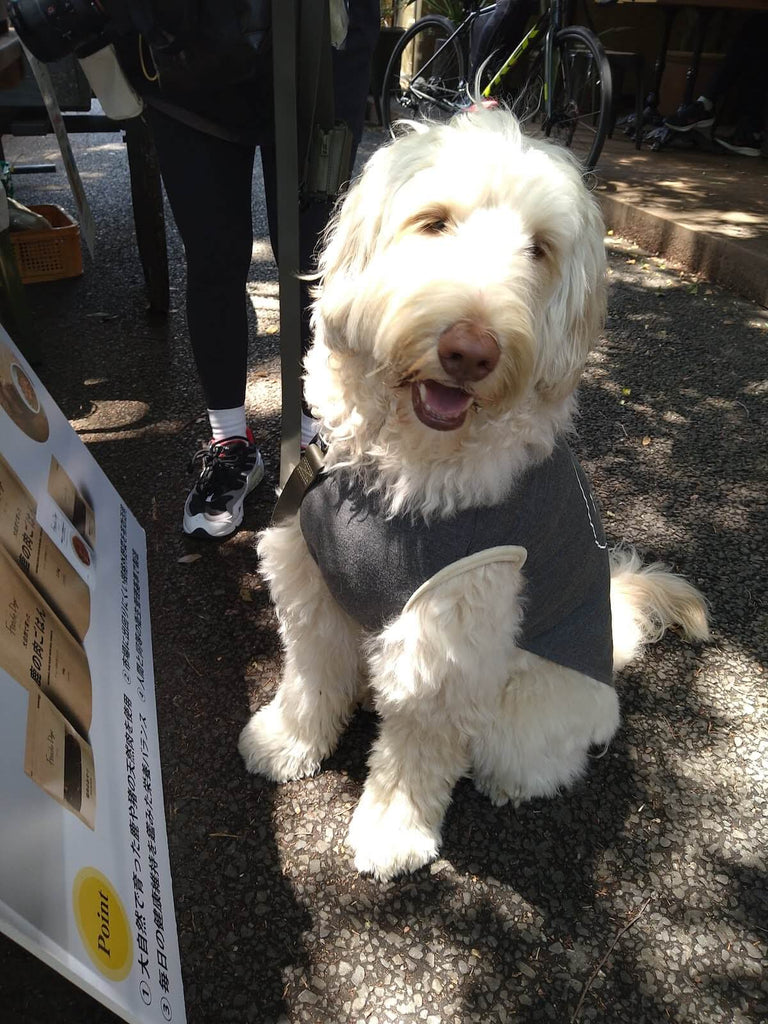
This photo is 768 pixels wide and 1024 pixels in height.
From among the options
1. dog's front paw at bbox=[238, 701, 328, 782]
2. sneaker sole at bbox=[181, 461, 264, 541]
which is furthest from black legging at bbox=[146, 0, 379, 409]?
dog's front paw at bbox=[238, 701, 328, 782]

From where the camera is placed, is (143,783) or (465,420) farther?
(143,783)

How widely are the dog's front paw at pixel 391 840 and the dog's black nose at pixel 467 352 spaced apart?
3.76 ft

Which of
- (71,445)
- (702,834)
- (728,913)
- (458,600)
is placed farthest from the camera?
(71,445)

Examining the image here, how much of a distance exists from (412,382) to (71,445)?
1270 mm

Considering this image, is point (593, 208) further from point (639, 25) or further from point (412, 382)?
point (639, 25)

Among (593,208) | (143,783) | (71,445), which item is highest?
(593,208)

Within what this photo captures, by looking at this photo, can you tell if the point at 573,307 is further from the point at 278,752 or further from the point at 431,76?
the point at 431,76

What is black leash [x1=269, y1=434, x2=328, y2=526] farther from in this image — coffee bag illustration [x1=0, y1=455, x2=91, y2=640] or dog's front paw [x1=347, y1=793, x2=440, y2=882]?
dog's front paw [x1=347, y1=793, x2=440, y2=882]

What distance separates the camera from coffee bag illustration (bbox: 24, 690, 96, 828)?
4.13 ft

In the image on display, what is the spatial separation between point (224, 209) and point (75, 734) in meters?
1.68

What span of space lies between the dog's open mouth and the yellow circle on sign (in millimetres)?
1044

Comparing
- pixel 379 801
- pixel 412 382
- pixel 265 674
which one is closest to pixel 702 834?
pixel 379 801

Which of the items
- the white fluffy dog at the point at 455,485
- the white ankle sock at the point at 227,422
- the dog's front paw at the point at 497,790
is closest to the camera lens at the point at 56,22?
the white fluffy dog at the point at 455,485

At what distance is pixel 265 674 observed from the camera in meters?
2.30
